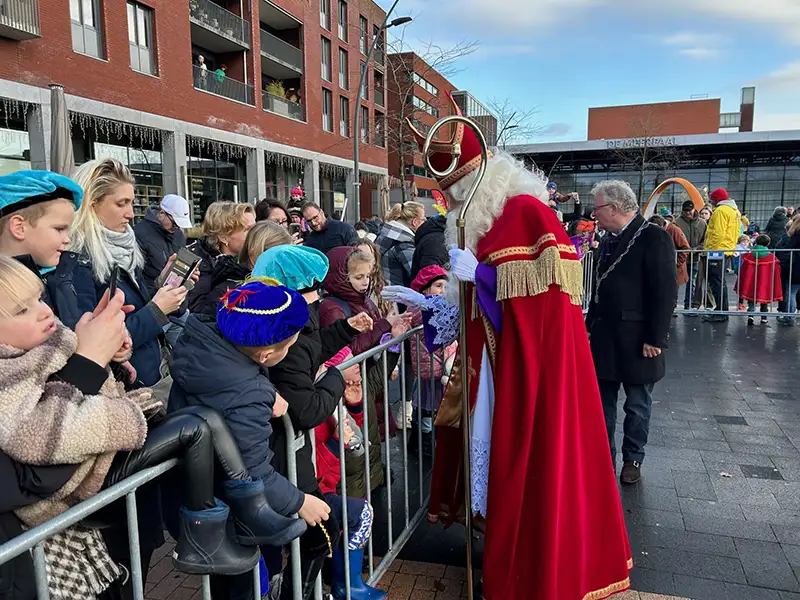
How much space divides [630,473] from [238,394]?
10.6ft

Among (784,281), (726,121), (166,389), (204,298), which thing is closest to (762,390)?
(784,281)

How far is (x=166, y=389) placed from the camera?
229 inches

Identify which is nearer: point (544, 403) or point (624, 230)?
point (544, 403)

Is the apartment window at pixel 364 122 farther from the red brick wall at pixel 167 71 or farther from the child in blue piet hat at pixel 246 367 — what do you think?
the child in blue piet hat at pixel 246 367

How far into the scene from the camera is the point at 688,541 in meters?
3.27

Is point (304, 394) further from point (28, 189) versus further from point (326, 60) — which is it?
point (326, 60)

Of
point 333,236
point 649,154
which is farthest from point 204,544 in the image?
point 649,154

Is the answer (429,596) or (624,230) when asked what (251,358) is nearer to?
(429,596)

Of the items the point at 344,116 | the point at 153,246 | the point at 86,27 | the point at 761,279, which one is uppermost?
the point at 344,116

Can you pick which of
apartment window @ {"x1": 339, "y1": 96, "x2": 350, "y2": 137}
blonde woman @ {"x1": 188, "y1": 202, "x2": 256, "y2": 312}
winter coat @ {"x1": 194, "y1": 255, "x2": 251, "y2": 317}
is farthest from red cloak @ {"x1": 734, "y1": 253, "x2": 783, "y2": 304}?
apartment window @ {"x1": 339, "y1": 96, "x2": 350, "y2": 137}

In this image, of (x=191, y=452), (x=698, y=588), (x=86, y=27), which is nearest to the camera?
(x=191, y=452)

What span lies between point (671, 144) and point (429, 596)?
33.7m

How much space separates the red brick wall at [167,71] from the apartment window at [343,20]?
0.96 m

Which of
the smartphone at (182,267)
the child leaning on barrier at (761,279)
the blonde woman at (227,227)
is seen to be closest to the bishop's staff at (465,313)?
the smartphone at (182,267)
